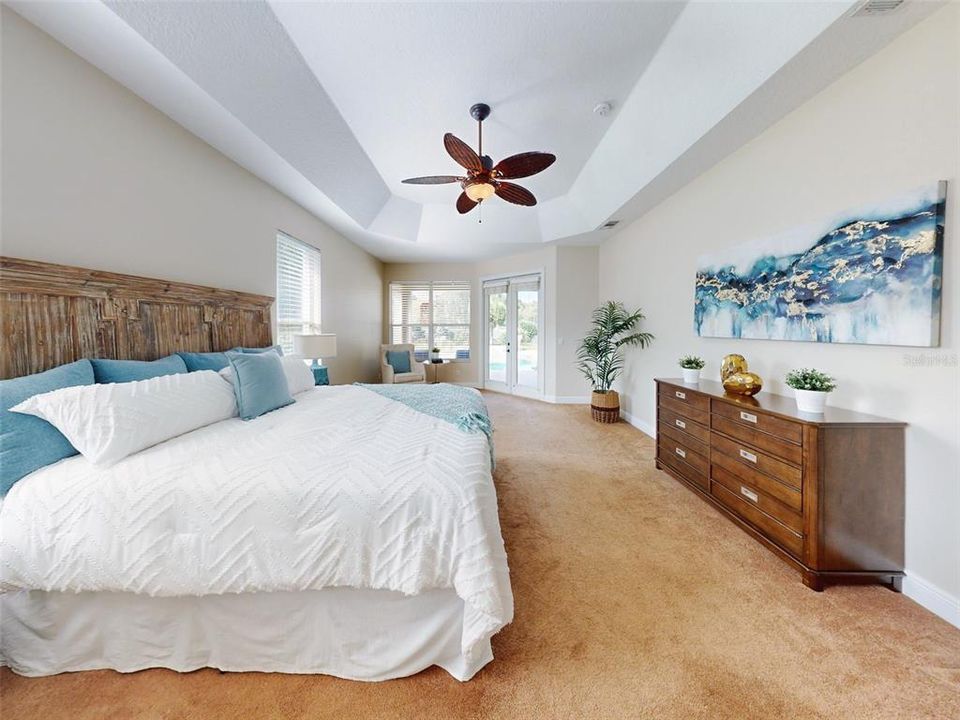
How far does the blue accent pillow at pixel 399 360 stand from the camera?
5.87 metres

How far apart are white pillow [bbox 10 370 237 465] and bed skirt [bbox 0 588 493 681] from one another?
1.76 ft

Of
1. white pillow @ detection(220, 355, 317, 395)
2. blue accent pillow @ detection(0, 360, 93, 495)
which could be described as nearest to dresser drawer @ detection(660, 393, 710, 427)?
white pillow @ detection(220, 355, 317, 395)

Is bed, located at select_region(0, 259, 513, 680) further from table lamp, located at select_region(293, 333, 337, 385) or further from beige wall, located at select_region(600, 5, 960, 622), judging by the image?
table lamp, located at select_region(293, 333, 337, 385)

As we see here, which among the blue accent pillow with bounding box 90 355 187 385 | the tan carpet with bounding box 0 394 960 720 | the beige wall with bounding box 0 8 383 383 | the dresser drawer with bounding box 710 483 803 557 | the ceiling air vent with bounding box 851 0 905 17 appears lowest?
the tan carpet with bounding box 0 394 960 720

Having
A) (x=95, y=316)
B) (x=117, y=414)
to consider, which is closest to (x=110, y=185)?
(x=95, y=316)

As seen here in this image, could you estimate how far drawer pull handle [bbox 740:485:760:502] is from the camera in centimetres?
198

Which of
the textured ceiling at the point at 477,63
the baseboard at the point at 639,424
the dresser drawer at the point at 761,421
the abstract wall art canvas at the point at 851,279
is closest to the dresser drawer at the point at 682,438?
the dresser drawer at the point at 761,421

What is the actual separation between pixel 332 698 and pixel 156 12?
304 centimetres

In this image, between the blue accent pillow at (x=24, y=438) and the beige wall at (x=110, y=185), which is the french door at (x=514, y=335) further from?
the blue accent pillow at (x=24, y=438)

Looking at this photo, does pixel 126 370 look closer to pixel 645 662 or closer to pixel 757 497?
pixel 645 662

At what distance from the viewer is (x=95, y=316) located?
1.86 meters

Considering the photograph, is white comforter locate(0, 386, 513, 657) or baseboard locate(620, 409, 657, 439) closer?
white comforter locate(0, 386, 513, 657)

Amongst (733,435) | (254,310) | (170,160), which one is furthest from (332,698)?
(170,160)

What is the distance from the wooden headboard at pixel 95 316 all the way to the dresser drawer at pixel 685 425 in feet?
11.9
